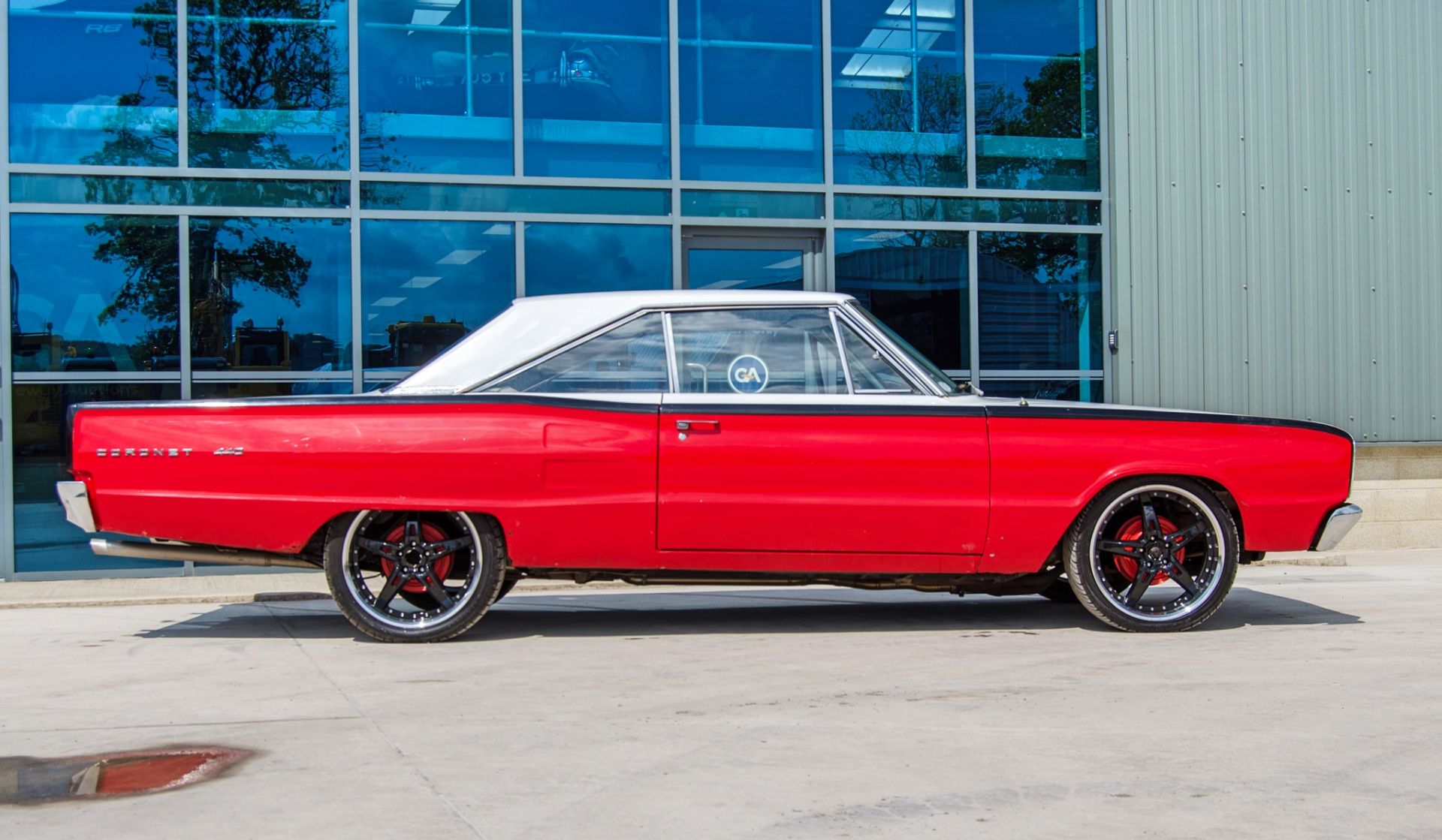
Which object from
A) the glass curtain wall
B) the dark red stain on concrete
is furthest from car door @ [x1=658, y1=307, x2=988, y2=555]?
the glass curtain wall

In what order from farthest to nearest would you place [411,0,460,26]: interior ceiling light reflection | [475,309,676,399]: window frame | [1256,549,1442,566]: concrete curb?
[411,0,460,26]: interior ceiling light reflection < [1256,549,1442,566]: concrete curb < [475,309,676,399]: window frame

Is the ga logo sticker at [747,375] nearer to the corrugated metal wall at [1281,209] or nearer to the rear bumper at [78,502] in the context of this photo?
the rear bumper at [78,502]

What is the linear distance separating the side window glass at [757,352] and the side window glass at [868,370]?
2.2 inches

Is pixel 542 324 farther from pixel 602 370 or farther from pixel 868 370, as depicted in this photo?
pixel 868 370

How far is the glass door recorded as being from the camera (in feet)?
38.8

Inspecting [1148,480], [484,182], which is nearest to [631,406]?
[1148,480]

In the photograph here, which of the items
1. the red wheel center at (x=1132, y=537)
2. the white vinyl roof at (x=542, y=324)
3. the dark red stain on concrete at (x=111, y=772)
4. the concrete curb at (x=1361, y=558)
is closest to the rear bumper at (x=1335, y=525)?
the red wheel center at (x=1132, y=537)

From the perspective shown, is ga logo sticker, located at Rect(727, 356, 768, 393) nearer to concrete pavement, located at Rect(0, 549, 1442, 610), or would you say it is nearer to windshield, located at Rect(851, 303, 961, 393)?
windshield, located at Rect(851, 303, 961, 393)

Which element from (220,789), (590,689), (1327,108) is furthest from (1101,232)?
(220,789)

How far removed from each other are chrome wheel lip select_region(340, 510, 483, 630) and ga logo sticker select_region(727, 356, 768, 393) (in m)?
1.35

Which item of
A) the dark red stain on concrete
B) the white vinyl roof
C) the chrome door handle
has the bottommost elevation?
the dark red stain on concrete

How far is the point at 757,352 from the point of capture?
→ 6844 mm

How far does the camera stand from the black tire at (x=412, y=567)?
6.69m

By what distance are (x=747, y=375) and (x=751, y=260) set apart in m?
5.24
